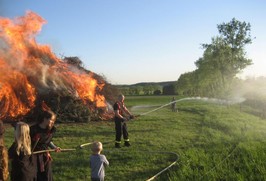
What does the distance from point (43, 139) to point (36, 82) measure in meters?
12.2

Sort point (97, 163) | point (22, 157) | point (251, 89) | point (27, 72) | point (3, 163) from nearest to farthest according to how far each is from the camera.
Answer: point (3, 163), point (22, 157), point (97, 163), point (27, 72), point (251, 89)

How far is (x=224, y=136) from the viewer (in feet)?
50.3

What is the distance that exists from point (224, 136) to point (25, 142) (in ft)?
36.5

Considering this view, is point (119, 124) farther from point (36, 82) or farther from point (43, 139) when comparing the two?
point (36, 82)

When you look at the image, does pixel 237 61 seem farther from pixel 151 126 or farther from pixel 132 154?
pixel 132 154

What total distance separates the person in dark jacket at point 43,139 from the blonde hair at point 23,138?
0.54 metres

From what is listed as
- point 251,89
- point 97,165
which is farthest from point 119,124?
point 251,89

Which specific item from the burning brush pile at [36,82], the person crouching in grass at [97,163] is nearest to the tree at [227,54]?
the burning brush pile at [36,82]

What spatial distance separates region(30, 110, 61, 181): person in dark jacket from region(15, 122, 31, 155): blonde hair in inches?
21.1

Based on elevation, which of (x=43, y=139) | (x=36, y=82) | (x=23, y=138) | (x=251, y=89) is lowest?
(x=43, y=139)

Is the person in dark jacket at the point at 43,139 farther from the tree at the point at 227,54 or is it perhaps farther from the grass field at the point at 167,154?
the tree at the point at 227,54

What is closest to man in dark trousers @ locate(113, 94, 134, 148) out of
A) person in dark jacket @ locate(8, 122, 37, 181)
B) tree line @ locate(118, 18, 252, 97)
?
person in dark jacket @ locate(8, 122, 37, 181)

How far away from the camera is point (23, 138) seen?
6.01 m

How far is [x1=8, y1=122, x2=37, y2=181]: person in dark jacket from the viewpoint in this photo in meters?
5.97
